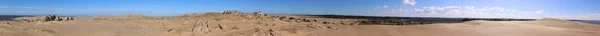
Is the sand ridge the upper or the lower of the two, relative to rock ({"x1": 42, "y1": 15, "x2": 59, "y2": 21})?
lower

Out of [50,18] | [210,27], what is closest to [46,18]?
[50,18]

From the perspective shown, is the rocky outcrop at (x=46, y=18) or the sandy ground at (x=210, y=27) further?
the rocky outcrop at (x=46, y=18)

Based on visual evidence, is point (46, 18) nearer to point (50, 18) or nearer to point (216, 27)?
point (50, 18)

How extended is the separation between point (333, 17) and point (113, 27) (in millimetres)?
1966

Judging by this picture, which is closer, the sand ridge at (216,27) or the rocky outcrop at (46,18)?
the sand ridge at (216,27)

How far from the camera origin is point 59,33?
383 centimetres

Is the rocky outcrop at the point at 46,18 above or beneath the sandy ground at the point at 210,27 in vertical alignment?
above

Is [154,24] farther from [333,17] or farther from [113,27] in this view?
[333,17]

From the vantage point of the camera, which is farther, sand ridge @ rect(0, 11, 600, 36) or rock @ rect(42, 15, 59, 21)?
rock @ rect(42, 15, 59, 21)

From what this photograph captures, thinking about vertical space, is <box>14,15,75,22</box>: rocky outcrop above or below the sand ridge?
above

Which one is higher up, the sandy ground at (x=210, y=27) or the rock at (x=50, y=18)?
the rock at (x=50, y=18)

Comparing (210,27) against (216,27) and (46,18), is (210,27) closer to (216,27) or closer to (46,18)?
(216,27)

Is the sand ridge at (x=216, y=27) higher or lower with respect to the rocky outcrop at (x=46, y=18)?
lower

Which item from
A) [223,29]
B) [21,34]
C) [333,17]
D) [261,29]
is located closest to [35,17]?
[21,34]
